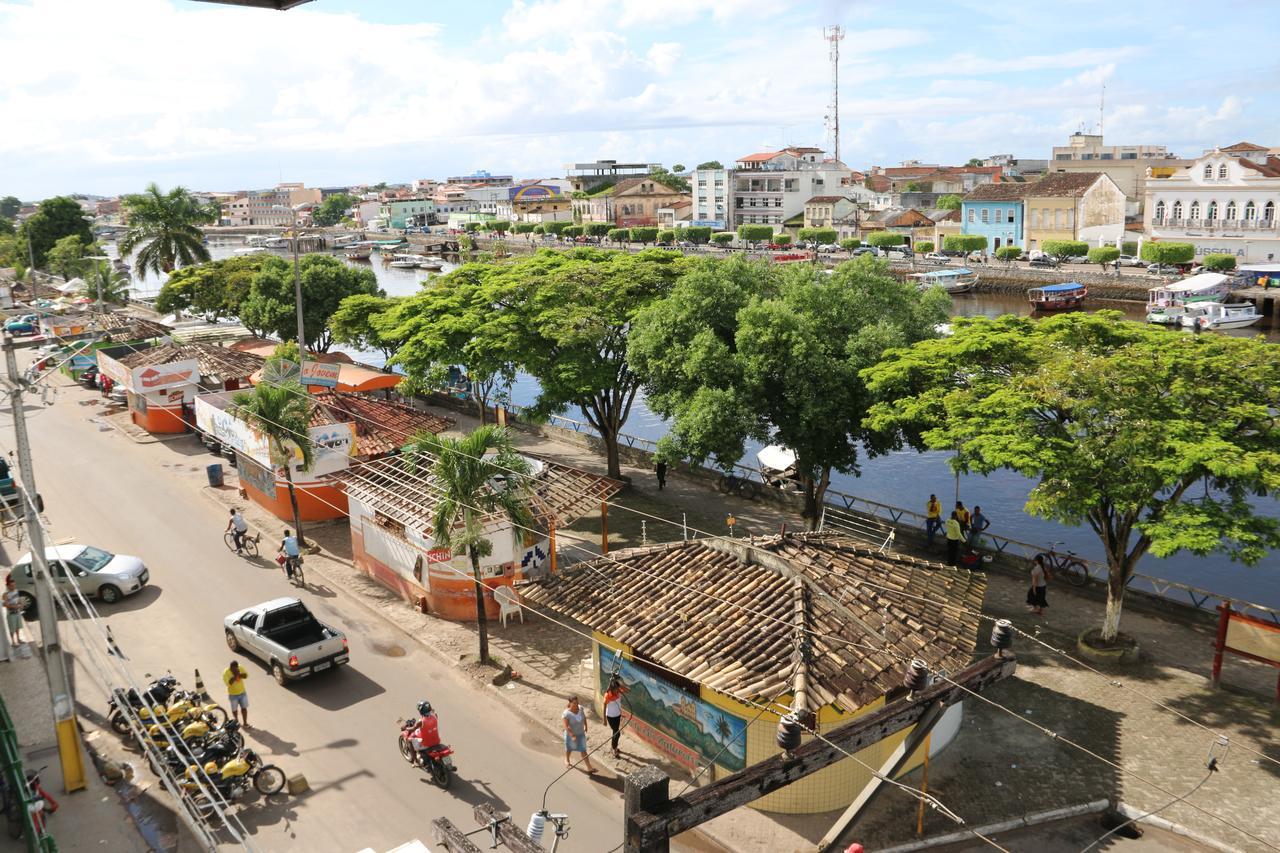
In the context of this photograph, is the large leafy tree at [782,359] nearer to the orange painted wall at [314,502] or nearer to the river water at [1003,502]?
the river water at [1003,502]

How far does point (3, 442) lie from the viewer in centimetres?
3528

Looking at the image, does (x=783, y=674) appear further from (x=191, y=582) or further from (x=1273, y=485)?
(x=191, y=582)

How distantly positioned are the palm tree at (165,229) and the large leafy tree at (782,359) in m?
53.9

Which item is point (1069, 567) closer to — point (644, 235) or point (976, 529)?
point (976, 529)

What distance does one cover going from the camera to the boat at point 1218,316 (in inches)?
2334

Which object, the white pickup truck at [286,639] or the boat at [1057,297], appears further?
the boat at [1057,297]

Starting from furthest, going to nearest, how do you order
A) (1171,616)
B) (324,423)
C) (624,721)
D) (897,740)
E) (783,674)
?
(324,423) → (1171,616) → (624,721) → (897,740) → (783,674)

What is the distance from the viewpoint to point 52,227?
8744cm

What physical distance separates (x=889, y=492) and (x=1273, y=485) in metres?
21.3

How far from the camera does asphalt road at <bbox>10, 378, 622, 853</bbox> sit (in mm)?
14125

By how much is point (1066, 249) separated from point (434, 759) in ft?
274

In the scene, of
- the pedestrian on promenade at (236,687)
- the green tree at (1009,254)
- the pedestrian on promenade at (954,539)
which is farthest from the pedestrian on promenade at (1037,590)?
the green tree at (1009,254)

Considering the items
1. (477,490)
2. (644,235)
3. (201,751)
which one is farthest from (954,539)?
(644,235)

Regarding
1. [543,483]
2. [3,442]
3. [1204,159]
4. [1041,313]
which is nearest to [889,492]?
[543,483]
